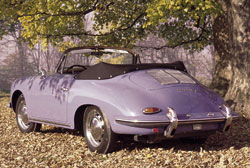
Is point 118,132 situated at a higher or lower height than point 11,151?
higher

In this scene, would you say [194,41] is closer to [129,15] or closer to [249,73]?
[129,15]

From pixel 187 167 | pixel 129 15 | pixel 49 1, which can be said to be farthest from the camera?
pixel 129 15

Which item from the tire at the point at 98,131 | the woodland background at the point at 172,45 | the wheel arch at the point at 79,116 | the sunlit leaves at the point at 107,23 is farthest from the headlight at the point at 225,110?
the sunlit leaves at the point at 107,23

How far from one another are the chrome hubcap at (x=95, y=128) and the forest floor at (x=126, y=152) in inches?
8.6

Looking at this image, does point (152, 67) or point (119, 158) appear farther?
point (152, 67)

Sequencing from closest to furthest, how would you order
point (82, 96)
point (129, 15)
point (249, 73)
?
1. point (82, 96)
2. point (249, 73)
3. point (129, 15)

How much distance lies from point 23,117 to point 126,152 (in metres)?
3.33

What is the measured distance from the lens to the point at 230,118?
5.60 m

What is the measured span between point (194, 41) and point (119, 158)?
10979 millimetres

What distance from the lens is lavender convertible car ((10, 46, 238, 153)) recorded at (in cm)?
517

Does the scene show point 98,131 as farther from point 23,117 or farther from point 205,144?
point 23,117

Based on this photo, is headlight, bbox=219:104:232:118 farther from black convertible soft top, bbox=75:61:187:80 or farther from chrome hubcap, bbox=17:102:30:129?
chrome hubcap, bbox=17:102:30:129

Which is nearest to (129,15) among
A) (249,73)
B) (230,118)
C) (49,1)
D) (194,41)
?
(194,41)

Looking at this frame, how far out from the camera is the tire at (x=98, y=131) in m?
5.52
